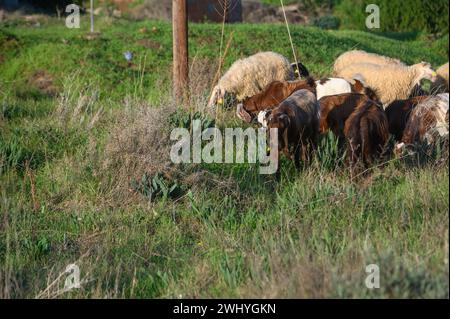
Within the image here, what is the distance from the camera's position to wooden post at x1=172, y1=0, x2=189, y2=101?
10.2 m

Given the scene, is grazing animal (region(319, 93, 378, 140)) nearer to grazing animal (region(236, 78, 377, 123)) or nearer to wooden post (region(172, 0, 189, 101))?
grazing animal (region(236, 78, 377, 123))

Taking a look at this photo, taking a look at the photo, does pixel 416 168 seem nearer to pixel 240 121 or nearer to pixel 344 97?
pixel 344 97

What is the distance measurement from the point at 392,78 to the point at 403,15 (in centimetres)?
1502

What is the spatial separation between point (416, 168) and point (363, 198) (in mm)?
1058

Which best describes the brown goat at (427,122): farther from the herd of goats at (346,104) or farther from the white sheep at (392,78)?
the white sheep at (392,78)

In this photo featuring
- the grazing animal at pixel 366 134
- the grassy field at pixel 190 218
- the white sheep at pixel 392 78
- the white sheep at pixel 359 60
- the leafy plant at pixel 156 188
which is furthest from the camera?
the white sheep at pixel 359 60

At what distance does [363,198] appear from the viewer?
21.7 ft

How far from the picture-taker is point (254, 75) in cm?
1260

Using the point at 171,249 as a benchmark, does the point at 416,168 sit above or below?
above

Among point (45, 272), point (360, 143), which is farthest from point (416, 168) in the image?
point (45, 272)

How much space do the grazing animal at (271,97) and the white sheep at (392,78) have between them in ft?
5.11

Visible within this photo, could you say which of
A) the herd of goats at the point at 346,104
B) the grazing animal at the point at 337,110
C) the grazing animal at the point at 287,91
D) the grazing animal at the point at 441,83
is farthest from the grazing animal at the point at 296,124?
the grazing animal at the point at 441,83

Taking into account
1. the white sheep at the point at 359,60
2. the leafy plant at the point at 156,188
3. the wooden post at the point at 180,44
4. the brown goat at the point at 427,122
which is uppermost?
the wooden post at the point at 180,44

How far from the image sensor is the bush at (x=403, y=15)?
2498 centimetres
